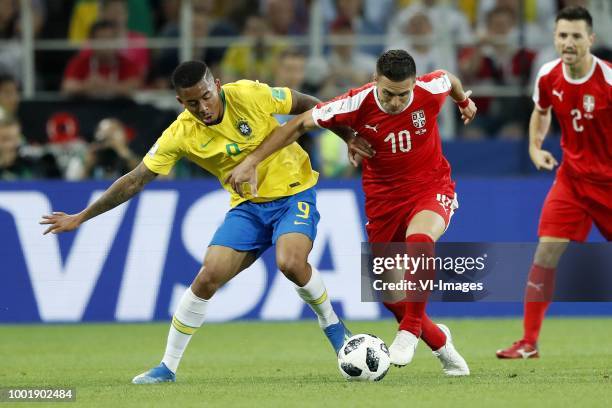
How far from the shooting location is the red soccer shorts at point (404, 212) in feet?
27.7

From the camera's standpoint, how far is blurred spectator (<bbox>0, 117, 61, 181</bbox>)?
43.5 feet

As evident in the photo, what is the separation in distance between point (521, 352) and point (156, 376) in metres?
2.84

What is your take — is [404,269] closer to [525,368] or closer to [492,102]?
[525,368]

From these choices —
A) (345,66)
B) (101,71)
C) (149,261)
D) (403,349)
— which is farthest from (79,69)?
(403,349)

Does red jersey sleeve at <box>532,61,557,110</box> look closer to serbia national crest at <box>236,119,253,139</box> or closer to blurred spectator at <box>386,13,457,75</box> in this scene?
serbia national crest at <box>236,119,253,139</box>

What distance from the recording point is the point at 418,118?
8.36 m

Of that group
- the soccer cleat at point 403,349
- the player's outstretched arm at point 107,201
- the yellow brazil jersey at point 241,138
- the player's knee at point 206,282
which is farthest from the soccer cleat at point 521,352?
the player's outstretched arm at point 107,201

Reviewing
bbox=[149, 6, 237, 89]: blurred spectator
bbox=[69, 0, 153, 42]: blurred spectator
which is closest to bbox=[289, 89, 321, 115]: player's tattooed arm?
bbox=[149, 6, 237, 89]: blurred spectator

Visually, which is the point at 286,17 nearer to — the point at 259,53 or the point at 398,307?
the point at 259,53

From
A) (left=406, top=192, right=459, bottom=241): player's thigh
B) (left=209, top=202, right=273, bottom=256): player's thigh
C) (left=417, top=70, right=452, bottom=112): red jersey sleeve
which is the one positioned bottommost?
(left=209, top=202, right=273, bottom=256): player's thigh

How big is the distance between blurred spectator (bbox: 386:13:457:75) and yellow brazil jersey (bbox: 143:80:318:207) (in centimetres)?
645

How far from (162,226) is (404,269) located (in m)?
4.93

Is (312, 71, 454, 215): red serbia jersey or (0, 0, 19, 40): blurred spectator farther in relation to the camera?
(0, 0, 19, 40): blurred spectator

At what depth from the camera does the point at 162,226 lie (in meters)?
12.7
